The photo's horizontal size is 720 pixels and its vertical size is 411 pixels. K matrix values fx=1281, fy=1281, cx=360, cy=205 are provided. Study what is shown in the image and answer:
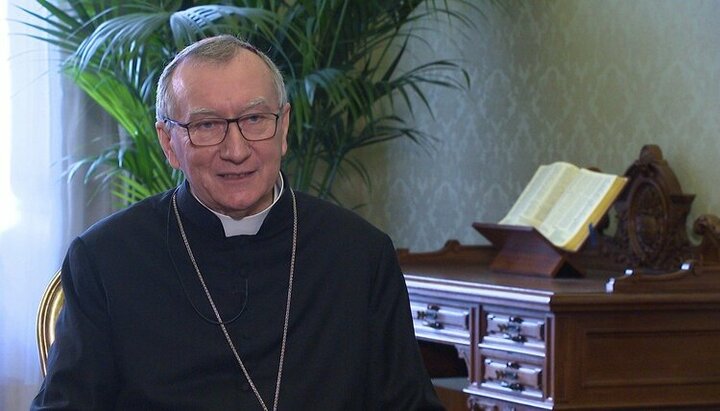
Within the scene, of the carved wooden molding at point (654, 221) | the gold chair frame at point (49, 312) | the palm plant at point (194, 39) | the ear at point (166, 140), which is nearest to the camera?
the ear at point (166, 140)

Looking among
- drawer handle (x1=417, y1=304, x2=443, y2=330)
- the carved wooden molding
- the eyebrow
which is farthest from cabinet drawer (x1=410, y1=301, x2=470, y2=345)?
the eyebrow

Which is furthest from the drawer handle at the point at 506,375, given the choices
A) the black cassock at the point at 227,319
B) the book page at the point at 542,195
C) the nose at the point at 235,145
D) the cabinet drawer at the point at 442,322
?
the nose at the point at 235,145

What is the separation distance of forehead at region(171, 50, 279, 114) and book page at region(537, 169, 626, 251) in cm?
186

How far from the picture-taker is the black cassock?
2338 millimetres

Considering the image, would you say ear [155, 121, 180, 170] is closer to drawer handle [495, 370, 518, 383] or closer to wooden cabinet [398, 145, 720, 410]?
wooden cabinet [398, 145, 720, 410]

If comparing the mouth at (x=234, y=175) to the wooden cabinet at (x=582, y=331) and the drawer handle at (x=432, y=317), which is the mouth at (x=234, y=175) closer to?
the wooden cabinet at (x=582, y=331)

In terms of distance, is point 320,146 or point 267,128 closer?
point 267,128

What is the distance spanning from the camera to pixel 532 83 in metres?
5.06

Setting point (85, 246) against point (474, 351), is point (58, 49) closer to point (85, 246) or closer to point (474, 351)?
point (474, 351)

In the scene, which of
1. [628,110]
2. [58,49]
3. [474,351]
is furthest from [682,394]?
[58,49]

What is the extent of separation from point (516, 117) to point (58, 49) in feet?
6.08

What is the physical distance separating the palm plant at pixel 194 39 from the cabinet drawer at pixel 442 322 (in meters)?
0.93

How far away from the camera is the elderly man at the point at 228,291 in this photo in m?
2.34

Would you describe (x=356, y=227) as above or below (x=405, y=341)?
above
